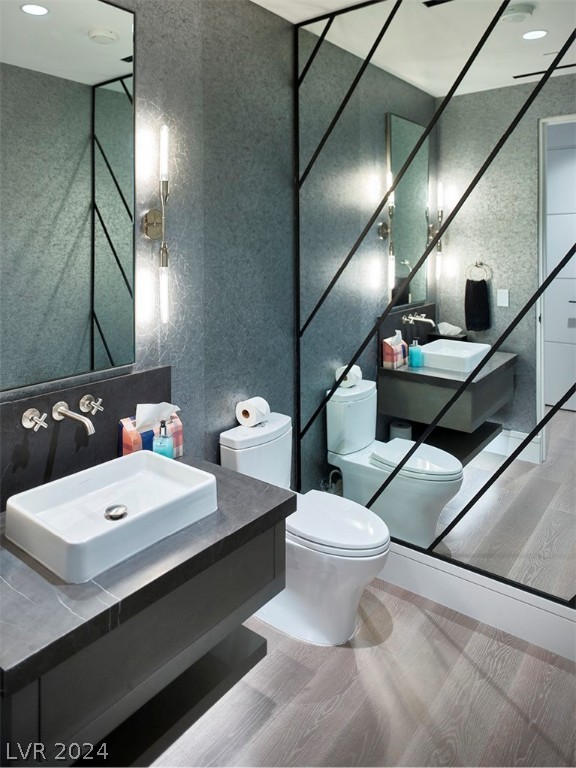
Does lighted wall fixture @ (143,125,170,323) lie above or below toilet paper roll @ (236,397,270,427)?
above

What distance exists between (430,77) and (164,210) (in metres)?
1.27

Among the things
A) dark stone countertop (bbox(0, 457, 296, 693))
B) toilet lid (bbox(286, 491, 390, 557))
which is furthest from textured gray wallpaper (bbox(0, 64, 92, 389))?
toilet lid (bbox(286, 491, 390, 557))

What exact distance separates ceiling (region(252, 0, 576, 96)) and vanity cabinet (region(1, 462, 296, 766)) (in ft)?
6.01

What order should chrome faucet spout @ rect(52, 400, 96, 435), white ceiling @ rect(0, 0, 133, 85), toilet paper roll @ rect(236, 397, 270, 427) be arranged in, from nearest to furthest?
white ceiling @ rect(0, 0, 133, 85), chrome faucet spout @ rect(52, 400, 96, 435), toilet paper roll @ rect(236, 397, 270, 427)

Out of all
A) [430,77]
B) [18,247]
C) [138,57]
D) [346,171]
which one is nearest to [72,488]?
[18,247]

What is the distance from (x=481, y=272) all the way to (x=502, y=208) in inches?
10.4

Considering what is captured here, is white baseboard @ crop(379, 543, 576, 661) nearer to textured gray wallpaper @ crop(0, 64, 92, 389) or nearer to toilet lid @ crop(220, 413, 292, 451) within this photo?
toilet lid @ crop(220, 413, 292, 451)

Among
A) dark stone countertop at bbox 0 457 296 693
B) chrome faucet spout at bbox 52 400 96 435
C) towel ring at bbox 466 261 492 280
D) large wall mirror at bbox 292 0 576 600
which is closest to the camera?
dark stone countertop at bbox 0 457 296 693

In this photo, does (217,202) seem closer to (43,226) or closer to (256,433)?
(43,226)

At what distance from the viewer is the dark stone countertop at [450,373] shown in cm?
237

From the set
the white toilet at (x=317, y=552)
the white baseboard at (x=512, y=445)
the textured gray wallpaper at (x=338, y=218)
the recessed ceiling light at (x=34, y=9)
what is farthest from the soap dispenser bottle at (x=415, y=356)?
the recessed ceiling light at (x=34, y=9)

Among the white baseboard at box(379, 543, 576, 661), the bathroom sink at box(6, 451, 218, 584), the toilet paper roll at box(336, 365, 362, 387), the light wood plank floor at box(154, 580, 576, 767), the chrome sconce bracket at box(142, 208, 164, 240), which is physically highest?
the chrome sconce bracket at box(142, 208, 164, 240)

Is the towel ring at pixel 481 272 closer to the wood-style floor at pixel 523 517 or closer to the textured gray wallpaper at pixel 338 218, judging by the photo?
the textured gray wallpaper at pixel 338 218

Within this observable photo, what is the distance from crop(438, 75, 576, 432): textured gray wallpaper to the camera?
2.20 meters
